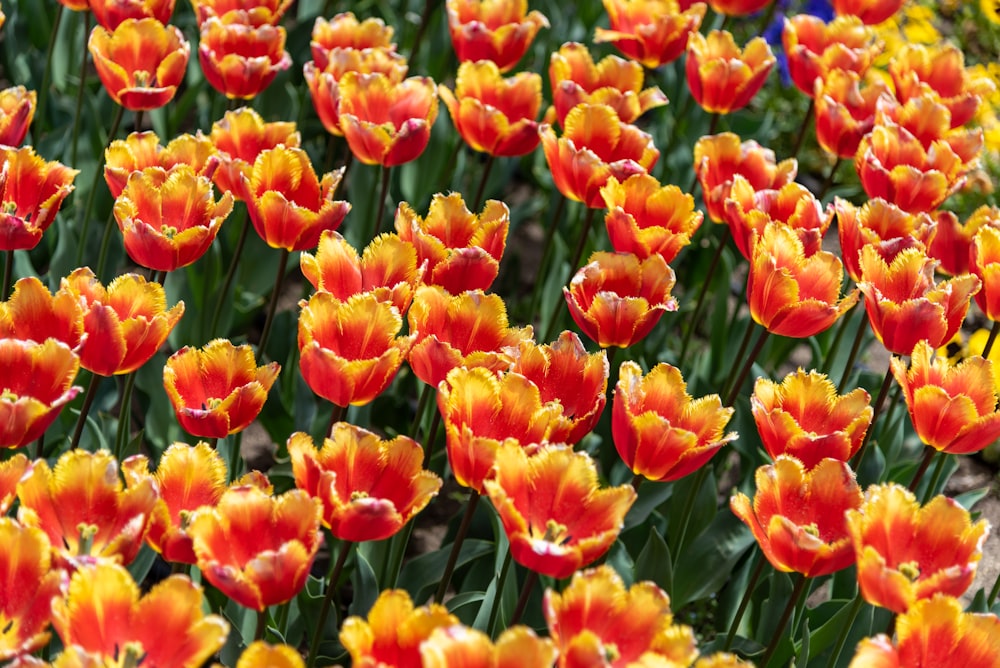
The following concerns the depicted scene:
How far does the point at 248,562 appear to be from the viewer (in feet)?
5.25

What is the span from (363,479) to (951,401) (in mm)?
948

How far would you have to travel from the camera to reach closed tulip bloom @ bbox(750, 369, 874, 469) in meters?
1.92

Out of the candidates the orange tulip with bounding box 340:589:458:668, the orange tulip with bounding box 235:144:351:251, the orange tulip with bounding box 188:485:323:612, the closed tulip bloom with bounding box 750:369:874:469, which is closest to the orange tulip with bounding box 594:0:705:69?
the orange tulip with bounding box 235:144:351:251

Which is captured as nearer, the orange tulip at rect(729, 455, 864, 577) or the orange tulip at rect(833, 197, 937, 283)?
the orange tulip at rect(729, 455, 864, 577)

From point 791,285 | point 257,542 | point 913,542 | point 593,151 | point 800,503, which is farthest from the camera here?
point 593,151

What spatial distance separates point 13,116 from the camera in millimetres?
2383

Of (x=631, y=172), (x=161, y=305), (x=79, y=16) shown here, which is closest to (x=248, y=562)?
(x=161, y=305)

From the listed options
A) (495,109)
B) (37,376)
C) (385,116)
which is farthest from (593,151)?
(37,376)

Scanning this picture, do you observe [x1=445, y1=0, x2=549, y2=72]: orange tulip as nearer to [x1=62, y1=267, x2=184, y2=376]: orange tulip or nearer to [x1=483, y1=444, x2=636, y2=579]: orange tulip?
A: [x1=62, y1=267, x2=184, y2=376]: orange tulip

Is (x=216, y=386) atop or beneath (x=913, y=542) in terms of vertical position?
beneath

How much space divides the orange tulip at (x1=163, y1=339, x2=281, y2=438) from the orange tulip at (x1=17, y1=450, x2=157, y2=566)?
0.23 m

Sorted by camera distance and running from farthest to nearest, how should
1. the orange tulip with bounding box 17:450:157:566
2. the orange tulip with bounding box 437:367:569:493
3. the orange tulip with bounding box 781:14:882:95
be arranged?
the orange tulip with bounding box 781:14:882:95
the orange tulip with bounding box 437:367:569:493
the orange tulip with bounding box 17:450:157:566

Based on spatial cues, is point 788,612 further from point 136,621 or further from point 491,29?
point 491,29

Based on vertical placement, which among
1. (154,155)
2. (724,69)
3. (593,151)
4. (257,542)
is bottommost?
(257,542)
